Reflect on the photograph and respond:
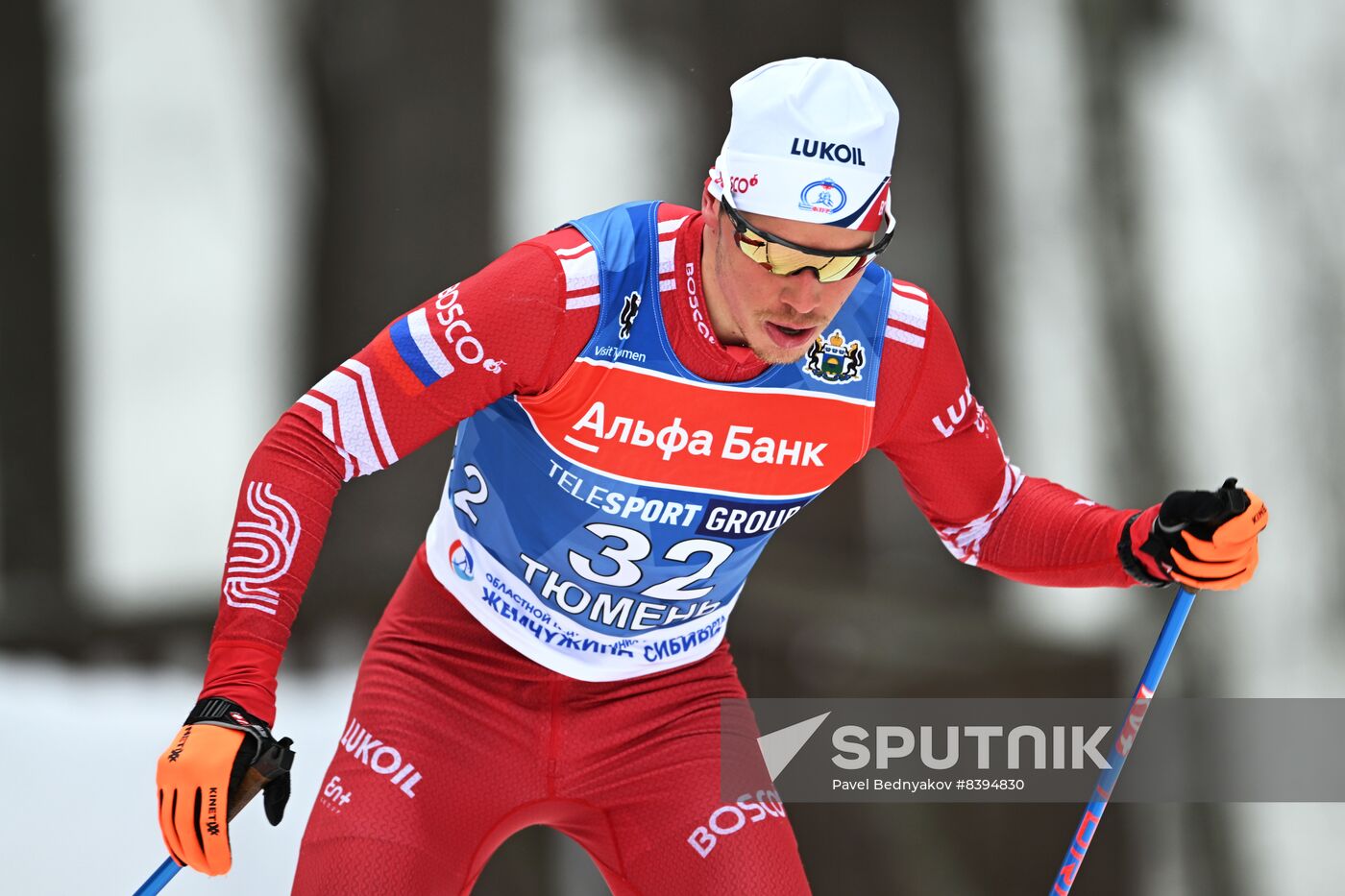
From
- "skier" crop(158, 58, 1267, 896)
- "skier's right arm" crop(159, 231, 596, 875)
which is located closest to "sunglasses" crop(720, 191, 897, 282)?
"skier" crop(158, 58, 1267, 896)

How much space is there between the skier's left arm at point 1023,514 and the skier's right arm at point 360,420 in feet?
2.02

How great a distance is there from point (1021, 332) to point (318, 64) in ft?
12.3

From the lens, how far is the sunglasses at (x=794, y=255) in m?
2.55

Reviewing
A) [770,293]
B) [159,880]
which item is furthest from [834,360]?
[159,880]

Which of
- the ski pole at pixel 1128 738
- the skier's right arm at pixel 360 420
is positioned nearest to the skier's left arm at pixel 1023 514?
the ski pole at pixel 1128 738

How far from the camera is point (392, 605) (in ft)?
9.88

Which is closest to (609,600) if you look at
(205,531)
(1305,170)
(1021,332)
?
(1305,170)

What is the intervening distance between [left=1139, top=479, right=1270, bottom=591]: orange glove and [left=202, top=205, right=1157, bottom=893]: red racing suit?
0.33 feet

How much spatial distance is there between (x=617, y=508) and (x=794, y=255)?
51cm

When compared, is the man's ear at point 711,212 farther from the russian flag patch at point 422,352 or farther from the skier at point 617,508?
the russian flag patch at point 422,352

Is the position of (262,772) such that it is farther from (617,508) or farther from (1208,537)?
(1208,537)

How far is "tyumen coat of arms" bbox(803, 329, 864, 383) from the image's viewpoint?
2.77 meters

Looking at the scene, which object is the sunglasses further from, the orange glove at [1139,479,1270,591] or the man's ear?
the orange glove at [1139,479,1270,591]

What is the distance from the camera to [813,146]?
2.56 metres
